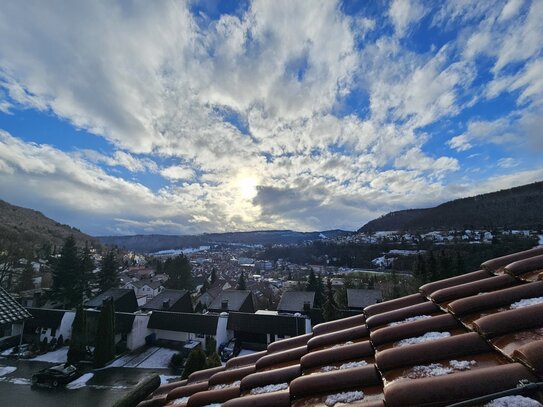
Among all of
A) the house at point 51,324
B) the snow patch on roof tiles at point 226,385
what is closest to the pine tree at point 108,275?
the house at point 51,324

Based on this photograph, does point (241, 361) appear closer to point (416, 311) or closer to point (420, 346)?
point (416, 311)

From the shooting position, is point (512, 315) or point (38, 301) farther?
point (38, 301)

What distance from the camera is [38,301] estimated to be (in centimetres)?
3975

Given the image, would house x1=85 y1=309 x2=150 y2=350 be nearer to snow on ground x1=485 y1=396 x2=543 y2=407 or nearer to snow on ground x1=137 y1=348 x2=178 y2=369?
snow on ground x1=137 y1=348 x2=178 y2=369

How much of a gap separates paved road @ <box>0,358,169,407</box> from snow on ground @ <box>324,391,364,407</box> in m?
16.7

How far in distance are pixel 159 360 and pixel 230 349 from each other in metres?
6.34

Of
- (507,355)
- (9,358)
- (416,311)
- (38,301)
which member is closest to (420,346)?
(507,355)

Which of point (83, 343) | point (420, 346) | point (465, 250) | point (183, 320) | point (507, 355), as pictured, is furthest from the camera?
point (465, 250)

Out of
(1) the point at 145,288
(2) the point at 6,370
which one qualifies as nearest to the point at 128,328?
(2) the point at 6,370

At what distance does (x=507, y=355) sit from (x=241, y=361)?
3.48 m

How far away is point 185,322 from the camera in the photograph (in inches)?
1117

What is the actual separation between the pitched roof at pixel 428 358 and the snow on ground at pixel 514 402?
16 mm

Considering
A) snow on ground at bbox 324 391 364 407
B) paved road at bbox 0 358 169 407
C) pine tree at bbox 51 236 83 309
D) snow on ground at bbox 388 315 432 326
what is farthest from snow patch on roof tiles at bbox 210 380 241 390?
pine tree at bbox 51 236 83 309

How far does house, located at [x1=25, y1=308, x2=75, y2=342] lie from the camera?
28.2m
